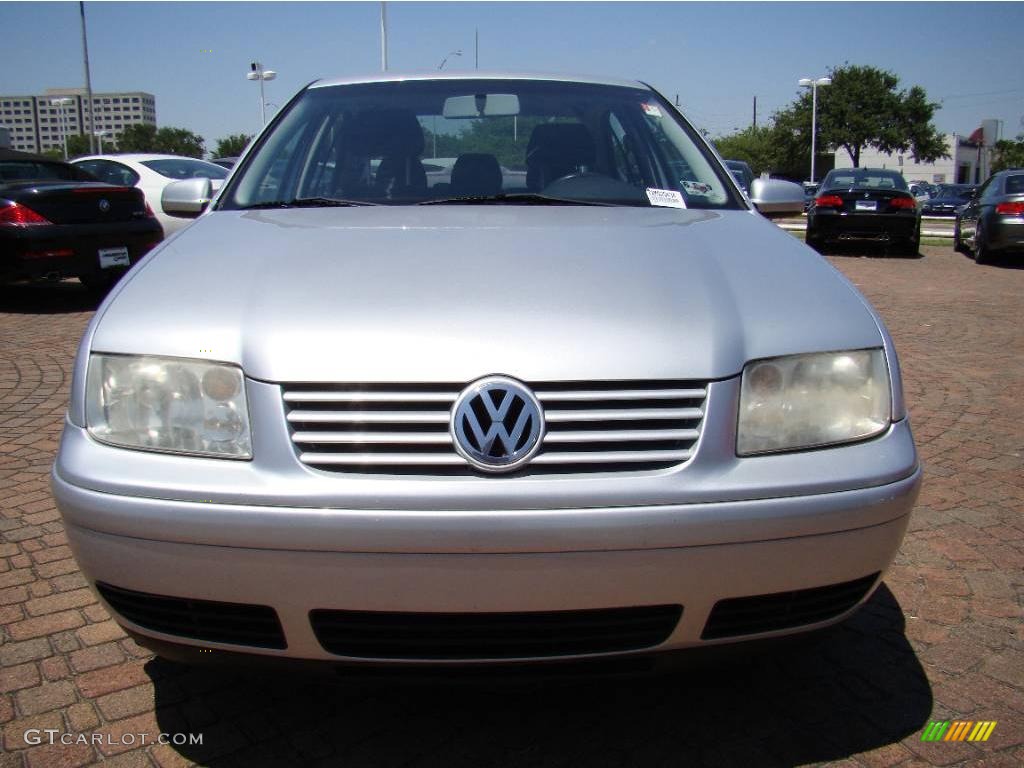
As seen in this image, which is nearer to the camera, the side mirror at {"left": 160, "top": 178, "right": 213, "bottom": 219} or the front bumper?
the front bumper

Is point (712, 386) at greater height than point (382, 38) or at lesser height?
lesser

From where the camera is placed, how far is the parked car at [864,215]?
13.8 m

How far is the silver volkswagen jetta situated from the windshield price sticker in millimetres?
811

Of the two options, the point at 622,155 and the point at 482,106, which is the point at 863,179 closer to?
the point at 622,155

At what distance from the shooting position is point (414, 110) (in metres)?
3.25

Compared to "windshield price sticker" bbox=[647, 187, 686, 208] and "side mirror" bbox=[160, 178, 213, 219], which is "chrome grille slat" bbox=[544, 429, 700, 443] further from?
"side mirror" bbox=[160, 178, 213, 219]

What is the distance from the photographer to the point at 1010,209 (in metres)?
12.6

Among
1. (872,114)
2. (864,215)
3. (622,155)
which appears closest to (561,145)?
(622,155)

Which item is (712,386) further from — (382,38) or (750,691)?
(382,38)

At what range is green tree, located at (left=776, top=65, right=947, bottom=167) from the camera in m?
59.0

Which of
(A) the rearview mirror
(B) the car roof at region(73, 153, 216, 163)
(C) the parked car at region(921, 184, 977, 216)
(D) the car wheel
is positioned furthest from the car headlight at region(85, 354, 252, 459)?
(C) the parked car at region(921, 184, 977, 216)

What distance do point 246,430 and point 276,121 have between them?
184 cm

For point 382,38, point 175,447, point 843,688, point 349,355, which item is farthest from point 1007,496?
point 382,38

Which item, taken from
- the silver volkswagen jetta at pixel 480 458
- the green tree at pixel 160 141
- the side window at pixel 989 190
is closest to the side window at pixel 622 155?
the silver volkswagen jetta at pixel 480 458
